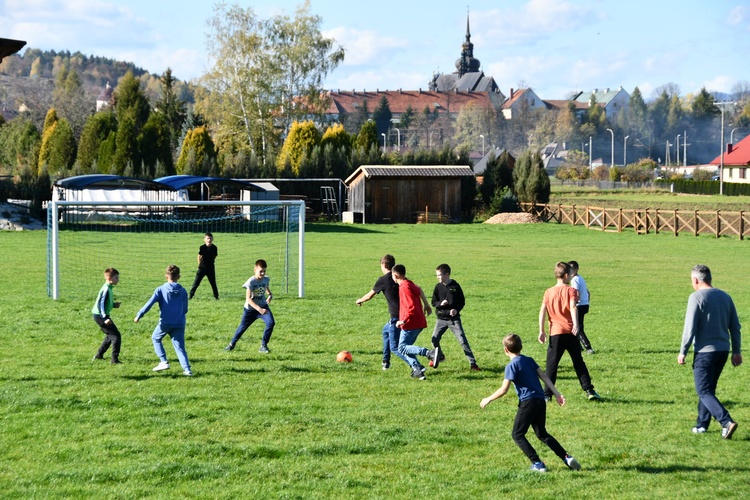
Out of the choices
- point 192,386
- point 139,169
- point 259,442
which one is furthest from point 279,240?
point 259,442

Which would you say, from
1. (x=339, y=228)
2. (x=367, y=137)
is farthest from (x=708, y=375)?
(x=367, y=137)

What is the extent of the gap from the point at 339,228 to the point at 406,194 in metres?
7.92

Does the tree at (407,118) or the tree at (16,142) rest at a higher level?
the tree at (407,118)

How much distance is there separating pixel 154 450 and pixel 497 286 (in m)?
16.4

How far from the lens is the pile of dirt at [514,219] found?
55.2 m

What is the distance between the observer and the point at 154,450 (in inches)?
355

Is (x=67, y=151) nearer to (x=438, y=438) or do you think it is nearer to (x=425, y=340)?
(x=425, y=340)

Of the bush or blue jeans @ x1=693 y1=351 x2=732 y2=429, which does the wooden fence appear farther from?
Answer: blue jeans @ x1=693 y1=351 x2=732 y2=429

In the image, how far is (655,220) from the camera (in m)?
47.3

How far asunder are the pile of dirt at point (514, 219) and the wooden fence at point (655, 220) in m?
1.28

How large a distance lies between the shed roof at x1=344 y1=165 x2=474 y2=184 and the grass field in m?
35.4

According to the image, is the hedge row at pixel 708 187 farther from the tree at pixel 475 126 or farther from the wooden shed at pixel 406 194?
the tree at pixel 475 126

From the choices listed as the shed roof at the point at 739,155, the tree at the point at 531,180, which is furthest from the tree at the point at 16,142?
the shed roof at the point at 739,155

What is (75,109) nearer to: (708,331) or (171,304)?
(171,304)
